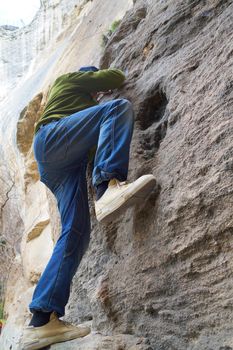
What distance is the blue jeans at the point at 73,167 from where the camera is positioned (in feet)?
8.75

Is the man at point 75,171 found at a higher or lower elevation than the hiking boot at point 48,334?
higher

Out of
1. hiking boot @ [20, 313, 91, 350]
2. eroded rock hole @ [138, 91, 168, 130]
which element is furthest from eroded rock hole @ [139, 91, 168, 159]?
hiking boot @ [20, 313, 91, 350]

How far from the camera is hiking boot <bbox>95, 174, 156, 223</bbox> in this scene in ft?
8.30

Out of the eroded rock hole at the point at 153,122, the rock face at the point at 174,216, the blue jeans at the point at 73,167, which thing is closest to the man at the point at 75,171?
the blue jeans at the point at 73,167

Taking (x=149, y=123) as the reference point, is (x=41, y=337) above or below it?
below

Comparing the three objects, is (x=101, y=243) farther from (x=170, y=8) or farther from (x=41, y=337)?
(x=170, y=8)

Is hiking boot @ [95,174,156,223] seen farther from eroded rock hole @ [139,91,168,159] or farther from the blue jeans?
eroded rock hole @ [139,91,168,159]

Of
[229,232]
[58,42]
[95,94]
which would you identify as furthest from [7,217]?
[229,232]

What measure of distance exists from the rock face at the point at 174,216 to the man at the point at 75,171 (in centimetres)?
17

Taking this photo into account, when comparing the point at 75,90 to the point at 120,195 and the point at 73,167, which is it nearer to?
the point at 73,167

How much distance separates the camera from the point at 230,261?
2.19 m

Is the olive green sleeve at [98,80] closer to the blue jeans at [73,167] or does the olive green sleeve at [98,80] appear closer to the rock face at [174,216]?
the rock face at [174,216]

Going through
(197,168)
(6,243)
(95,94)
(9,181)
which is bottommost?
(6,243)

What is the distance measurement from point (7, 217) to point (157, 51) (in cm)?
761
